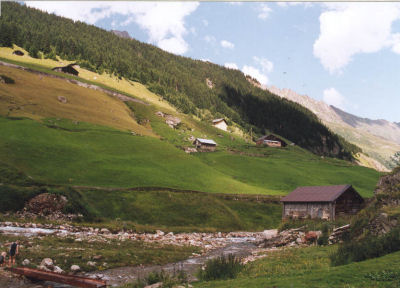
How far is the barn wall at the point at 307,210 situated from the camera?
56.6 m

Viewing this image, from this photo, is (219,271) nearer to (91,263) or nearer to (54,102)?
(91,263)

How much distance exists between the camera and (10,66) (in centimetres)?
13300

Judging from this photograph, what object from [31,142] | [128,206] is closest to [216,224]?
[128,206]

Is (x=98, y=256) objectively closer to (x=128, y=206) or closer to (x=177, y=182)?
(x=128, y=206)

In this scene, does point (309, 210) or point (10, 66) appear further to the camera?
point (10, 66)

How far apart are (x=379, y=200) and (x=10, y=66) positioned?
456 feet

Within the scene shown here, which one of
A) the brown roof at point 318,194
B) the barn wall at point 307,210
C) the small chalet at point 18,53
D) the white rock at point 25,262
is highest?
the small chalet at point 18,53

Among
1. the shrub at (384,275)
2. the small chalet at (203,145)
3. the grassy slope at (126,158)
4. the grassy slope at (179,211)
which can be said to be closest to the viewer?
the shrub at (384,275)

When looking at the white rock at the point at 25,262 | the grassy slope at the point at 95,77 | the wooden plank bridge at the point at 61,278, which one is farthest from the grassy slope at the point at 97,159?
the grassy slope at the point at 95,77

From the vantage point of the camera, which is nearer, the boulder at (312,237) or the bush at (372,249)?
the bush at (372,249)

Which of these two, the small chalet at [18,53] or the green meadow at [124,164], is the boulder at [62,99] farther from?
the small chalet at [18,53]

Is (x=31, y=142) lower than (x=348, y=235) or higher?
higher

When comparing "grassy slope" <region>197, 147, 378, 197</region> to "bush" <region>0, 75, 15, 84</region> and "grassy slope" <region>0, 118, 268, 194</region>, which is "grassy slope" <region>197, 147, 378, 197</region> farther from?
"bush" <region>0, 75, 15, 84</region>

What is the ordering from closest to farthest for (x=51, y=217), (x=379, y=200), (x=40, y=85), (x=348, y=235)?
(x=348, y=235) < (x=379, y=200) < (x=51, y=217) < (x=40, y=85)
